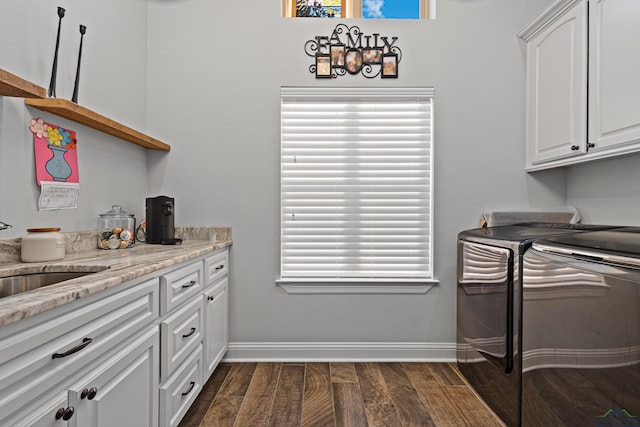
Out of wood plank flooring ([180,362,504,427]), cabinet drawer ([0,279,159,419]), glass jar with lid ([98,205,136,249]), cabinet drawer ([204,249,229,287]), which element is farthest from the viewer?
cabinet drawer ([204,249,229,287])

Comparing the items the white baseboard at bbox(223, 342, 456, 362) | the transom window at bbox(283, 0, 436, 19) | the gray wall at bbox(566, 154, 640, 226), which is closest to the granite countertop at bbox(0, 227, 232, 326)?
the white baseboard at bbox(223, 342, 456, 362)

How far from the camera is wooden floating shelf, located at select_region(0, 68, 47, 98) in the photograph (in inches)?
46.5

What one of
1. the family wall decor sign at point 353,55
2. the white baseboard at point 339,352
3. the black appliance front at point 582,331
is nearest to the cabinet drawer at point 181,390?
the white baseboard at point 339,352

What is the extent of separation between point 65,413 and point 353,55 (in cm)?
251

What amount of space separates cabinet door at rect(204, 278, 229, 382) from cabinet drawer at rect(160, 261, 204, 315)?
0.58ft

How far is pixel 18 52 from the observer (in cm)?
151

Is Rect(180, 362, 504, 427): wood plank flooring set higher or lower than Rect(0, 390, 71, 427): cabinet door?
lower

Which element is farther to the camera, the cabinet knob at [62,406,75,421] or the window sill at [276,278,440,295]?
the window sill at [276,278,440,295]

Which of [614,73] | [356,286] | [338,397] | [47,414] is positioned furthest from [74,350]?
[614,73]

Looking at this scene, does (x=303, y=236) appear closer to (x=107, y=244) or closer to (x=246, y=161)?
(x=246, y=161)

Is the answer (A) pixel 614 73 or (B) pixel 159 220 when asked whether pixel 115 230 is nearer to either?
(B) pixel 159 220

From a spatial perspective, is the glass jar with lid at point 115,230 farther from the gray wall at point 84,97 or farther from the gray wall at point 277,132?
the gray wall at point 277,132

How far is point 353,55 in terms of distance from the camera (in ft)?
8.32

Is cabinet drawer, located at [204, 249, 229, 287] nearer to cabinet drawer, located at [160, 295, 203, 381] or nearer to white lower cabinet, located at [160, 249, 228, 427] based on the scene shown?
white lower cabinet, located at [160, 249, 228, 427]
